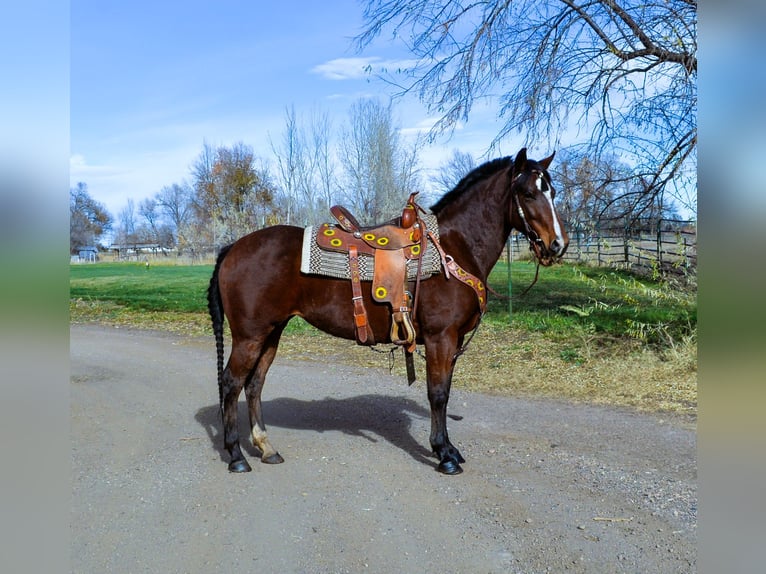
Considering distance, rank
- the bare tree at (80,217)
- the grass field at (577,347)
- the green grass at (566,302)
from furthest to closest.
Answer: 1. the green grass at (566,302)
2. the grass field at (577,347)
3. the bare tree at (80,217)

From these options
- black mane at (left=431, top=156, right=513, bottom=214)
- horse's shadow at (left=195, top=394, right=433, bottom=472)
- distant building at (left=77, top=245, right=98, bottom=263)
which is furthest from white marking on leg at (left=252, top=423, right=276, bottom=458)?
distant building at (left=77, top=245, right=98, bottom=263)

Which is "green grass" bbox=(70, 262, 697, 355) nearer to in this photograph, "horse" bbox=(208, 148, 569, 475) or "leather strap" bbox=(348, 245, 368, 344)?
"horse" bbox=(208, 148, 569, 475)

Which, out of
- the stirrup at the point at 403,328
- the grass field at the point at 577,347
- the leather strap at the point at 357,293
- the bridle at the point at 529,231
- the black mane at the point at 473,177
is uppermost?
the black mane at the point at 473,177

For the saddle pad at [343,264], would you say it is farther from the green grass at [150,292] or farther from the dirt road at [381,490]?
the green grass at [150,292]

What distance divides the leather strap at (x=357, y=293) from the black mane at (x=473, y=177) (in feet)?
2.78

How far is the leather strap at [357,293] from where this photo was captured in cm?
461

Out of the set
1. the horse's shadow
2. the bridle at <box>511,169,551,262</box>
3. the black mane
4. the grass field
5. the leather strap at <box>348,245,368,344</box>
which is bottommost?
the horse's shadow

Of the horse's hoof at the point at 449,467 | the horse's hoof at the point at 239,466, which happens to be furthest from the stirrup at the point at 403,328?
the horse's hoof at the point at 239,466

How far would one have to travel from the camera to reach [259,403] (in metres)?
5.02

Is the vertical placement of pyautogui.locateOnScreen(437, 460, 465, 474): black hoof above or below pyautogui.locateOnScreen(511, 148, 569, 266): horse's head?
below

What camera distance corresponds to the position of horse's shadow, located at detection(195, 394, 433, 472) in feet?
17.7

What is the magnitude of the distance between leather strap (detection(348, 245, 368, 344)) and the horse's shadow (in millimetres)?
1282

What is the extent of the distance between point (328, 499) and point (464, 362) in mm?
4893

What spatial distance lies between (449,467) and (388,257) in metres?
1.73
